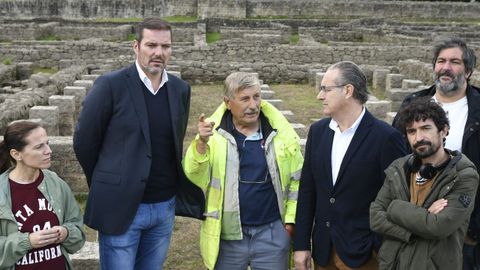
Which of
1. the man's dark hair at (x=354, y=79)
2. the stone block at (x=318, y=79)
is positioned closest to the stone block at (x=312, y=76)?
the stone block at (x=318, y=79)

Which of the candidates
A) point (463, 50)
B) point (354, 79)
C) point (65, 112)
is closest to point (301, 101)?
point (65, 112)

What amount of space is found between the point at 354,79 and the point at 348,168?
52 cm

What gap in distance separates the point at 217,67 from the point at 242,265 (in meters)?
11.4

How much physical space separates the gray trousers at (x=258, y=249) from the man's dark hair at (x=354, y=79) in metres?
0.96

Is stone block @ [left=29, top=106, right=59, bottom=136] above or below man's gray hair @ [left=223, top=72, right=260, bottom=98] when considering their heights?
below

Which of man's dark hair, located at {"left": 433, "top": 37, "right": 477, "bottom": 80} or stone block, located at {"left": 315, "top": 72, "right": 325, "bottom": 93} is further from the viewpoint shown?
stone block, located at {"left": 315, "top": 72, "right": 325, "bottom": 93}

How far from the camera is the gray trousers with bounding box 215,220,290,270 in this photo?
11.7 ft

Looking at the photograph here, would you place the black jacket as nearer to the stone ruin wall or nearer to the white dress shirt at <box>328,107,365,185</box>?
the white dress shirt at <box>328,107,365,185</box>

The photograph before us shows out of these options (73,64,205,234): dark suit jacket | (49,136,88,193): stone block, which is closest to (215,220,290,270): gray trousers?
(73,64,205,234): dark suit jacket

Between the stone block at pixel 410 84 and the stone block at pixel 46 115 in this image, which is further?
the stone block at pixel 410 84

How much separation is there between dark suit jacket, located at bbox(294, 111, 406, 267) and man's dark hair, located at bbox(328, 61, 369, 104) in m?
0.13

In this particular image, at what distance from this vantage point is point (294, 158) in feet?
11.9

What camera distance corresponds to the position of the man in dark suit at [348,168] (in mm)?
3273

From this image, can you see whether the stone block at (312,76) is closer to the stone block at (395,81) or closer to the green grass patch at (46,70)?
the stone block at (395,81)
